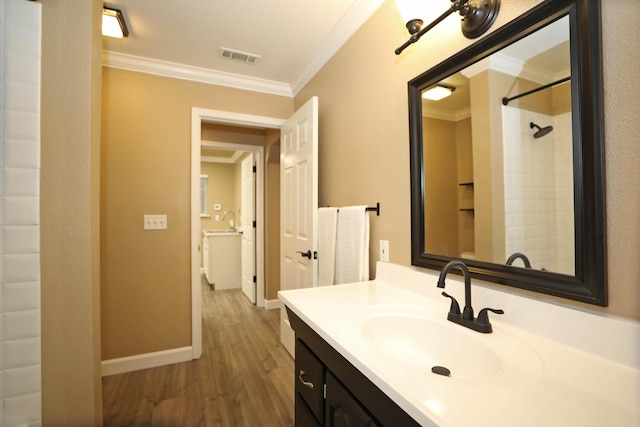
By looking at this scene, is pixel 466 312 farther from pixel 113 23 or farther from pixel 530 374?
pixel 113 23

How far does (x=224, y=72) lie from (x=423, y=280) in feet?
7.80

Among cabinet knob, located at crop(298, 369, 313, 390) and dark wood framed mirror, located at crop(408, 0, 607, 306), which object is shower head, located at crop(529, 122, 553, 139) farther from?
cabinet knob, located at crop(298, 369, 313, 390)

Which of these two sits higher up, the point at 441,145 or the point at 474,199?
the point at 441,145

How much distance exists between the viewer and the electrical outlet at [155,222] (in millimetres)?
2344

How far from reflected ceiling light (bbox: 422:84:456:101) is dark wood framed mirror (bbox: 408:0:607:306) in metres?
0.01

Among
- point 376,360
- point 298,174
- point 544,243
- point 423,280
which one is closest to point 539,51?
point 544,243

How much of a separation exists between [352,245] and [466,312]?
80 cm

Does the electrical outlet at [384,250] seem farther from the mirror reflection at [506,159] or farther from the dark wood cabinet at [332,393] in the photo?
the dark wood cabinet at [332,393]

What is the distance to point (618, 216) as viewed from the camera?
70 cm

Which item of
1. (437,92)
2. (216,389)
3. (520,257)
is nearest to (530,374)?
(520,257)

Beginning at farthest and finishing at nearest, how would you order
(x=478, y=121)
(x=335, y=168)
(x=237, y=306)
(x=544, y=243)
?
(x=237, y=306), (x=335, y=168), (x=478, y=121), (x=544, y=243)

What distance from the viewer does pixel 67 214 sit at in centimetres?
118

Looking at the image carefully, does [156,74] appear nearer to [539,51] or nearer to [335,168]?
[335,168]

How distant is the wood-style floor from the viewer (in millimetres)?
1723
